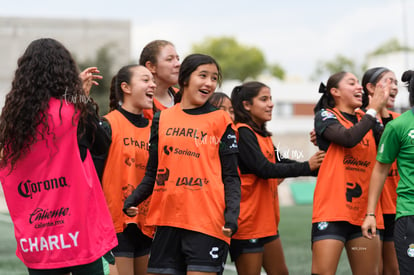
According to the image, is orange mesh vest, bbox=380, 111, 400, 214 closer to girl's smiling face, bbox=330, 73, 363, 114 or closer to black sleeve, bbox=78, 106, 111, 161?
girl's smiling face, bbox=330, 73, 363, 114


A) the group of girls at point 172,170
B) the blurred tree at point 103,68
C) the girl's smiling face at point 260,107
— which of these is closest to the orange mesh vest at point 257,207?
the group of girls at point 172,170

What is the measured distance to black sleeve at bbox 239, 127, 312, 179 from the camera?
19.1ft

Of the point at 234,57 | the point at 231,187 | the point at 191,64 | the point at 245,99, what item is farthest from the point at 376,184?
the point at 234,57

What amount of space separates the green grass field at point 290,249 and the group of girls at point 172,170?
10.6 feet

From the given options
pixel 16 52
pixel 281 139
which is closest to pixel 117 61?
pixel 16 52

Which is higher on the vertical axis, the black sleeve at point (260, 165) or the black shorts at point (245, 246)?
the black sleeve at point (260, 165)

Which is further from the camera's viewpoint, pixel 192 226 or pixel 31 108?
pixel 192 226

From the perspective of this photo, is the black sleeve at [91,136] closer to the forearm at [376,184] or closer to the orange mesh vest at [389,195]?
the forearm at [376,184]

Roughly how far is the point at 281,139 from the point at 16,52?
68.8 ft

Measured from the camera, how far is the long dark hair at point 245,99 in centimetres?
623

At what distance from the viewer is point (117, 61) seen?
4953cm

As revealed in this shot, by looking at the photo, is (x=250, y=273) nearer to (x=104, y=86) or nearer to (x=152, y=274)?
(x=152, y=274)

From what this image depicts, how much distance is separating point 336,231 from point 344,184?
389mm

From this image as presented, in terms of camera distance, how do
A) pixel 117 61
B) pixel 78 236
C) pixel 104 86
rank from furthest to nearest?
pixel 117 61 < pixel 104 86 < pixel 78 236
